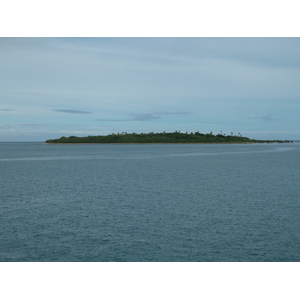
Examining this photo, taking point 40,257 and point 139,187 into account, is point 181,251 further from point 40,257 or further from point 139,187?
point 139,187

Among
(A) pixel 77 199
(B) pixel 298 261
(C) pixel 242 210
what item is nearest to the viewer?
(B) pixel 298 261

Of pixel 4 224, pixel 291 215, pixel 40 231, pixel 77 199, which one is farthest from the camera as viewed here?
pixel 77 199

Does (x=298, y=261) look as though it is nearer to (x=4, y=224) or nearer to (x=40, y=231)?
(x=40, y=231)

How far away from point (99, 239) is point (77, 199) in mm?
18450

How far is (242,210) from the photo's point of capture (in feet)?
122

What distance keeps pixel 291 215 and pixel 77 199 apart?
2635 centimetres

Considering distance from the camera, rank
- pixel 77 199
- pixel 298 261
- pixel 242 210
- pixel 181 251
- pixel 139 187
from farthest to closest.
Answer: pixel 139 187 → pixel 77 199 → pixel 242 210 → pixel 181 251 → pixel 298 261

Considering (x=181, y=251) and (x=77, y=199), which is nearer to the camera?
(x=181, y=251)

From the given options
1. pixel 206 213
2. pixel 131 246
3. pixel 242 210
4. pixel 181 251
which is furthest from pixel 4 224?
pixel 242 210

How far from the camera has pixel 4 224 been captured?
101ft

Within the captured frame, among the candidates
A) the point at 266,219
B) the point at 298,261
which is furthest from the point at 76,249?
the point at 266,219

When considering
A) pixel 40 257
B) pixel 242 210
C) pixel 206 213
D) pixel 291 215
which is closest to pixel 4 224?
pixel 40 257

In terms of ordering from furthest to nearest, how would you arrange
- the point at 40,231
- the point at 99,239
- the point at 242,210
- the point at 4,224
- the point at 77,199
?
the point at 77,199 → the point at 242,210 → the point at 4,224 → the point at 40,231 → the point at 99,239

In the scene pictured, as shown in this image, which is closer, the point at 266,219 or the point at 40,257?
the point at 40,257
